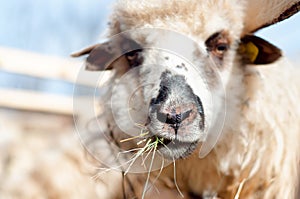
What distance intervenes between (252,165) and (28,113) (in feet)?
10.8

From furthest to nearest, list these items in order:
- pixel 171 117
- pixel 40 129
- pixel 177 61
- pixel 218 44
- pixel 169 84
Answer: pixel 40 129, pixel 218 44, pixel 177 61, pixel 169 84, pixel 171 117

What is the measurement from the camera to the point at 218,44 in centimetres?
243

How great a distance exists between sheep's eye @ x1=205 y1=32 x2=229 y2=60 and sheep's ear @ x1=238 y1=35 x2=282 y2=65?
0.09 meters

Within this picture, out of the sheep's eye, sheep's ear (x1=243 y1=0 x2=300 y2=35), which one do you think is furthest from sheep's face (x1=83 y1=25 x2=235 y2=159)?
sheep's ear (x1=243 y1=0 x2=300 y2=35)

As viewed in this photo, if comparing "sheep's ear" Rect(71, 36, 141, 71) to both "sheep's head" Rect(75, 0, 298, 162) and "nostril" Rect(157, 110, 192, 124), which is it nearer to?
"sheep's head" Rect(75, 0, 298, 162)

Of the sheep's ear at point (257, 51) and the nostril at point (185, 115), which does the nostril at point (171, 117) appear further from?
the sheep's ear at point (257, 51)

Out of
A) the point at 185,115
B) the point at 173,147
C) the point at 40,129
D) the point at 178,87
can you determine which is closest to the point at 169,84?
the point at 178,87

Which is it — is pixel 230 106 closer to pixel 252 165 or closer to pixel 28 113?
pixel 252 165

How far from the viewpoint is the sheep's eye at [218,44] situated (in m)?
2.41

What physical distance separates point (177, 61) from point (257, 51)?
18.4 inches

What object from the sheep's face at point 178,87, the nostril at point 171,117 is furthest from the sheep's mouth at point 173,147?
the nostril at point 171,117

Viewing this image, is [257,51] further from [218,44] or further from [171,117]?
[171,117]

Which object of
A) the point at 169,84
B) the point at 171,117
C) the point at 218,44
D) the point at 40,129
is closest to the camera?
the point at 171,117

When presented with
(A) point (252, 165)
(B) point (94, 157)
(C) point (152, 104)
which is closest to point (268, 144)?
(A) point (252, 165)
